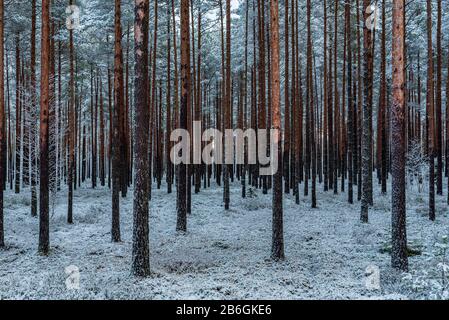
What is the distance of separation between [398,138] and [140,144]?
597cm

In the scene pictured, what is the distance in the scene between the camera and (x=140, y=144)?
7.83m

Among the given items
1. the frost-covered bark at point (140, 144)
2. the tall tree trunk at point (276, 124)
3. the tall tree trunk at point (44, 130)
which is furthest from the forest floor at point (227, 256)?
the tall tree trunk at point (44, 130)

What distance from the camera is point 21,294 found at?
22.5 ft

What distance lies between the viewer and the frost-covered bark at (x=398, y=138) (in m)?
7.84

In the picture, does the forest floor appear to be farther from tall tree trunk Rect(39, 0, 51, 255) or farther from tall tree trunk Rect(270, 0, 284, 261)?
tall tree trunk Rect(39, 0, 51, 255)

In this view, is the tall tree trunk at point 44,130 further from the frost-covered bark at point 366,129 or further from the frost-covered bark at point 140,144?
the frost-covered bark at point 366,129

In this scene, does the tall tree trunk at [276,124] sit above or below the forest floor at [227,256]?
above

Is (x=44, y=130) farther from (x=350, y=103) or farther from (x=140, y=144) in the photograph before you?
(x=350, y=103)

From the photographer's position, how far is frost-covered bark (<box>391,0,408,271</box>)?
784 cm

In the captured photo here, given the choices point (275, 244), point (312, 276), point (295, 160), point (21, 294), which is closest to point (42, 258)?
point (21, 294)

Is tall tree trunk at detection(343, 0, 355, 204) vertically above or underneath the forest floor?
above

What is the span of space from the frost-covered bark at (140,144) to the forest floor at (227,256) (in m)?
0.59

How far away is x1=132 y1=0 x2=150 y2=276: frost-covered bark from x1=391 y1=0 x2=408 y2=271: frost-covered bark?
5796mm

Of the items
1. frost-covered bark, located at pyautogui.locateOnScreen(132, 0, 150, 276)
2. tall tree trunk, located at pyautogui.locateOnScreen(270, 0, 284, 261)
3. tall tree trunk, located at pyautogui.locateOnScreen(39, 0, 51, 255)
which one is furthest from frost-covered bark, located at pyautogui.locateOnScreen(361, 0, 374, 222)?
tall tree trunk, located at pyautogui.locateOnScreen(39, 0, 51, 255)
